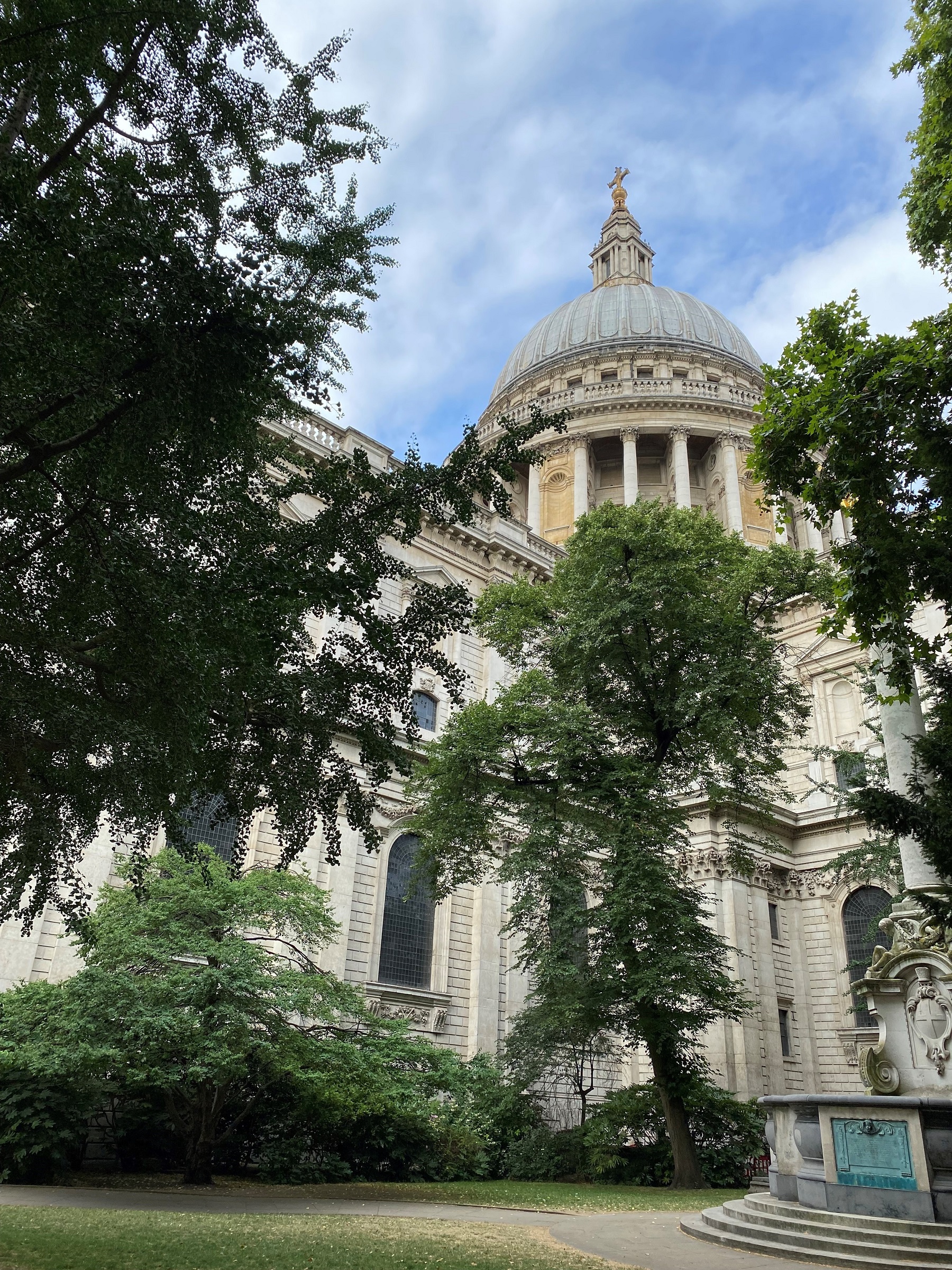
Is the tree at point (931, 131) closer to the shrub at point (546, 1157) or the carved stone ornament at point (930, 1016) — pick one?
the carved stone ornament at point (930, 1016)

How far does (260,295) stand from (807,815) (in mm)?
35716

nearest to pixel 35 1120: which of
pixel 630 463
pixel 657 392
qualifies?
pixel 630 463

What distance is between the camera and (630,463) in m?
59.2

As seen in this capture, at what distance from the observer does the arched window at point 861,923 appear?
35344mm

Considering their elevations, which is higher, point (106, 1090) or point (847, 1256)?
point (106, 1090)

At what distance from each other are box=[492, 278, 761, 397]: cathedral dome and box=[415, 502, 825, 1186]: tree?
154 feet

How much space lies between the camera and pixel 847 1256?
10.1m

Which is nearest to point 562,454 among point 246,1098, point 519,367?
point 519,367

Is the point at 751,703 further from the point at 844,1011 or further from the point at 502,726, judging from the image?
Result: the point at 844,1011

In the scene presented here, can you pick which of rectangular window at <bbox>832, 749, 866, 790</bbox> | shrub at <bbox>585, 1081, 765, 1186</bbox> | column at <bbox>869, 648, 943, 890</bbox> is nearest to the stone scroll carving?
column at <bbox>869, 648, 943, 890</bbox>

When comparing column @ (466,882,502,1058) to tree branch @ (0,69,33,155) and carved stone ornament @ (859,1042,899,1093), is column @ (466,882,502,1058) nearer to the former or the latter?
carved stone ornament @ (859,1042,899,1093)

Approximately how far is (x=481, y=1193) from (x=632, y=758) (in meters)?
9.21

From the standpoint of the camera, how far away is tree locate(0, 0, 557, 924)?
327 inches

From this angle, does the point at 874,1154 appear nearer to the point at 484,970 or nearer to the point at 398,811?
the point at 398,811
